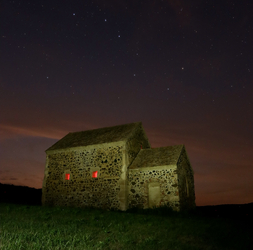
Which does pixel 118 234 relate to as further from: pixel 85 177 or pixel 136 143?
pixel 136 143

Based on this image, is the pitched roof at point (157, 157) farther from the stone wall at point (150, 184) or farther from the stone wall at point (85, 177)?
the stone wall at point (85, 177)

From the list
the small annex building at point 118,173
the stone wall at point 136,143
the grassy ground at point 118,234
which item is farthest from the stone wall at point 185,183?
the grassy ground at point 118,234

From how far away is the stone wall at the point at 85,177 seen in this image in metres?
19.2

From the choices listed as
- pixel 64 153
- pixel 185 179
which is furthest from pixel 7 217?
pixel 185 179

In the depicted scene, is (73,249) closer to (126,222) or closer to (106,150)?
(126,222)

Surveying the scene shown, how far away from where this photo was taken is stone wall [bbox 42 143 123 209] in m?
19.2

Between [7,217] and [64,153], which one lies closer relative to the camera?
[7,217]

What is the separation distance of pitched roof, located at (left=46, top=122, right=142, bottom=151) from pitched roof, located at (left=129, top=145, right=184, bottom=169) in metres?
2.31

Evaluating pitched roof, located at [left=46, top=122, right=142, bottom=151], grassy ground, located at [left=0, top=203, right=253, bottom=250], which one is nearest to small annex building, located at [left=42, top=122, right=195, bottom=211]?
pitched roof, located at [left=46, top=122, right=142, bottom=151]

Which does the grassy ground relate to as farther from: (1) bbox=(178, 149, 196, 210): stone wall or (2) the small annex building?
(1) bbox=(178, 149, 196, 210): stone wall

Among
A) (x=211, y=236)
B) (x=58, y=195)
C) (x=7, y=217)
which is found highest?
(x=58, y=195)

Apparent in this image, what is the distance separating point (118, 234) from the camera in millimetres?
9438

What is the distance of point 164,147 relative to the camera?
21.5m

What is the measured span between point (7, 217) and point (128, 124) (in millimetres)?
14817
